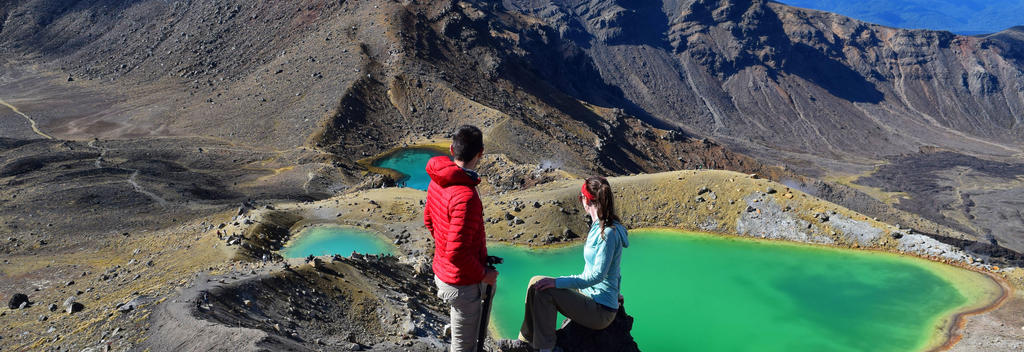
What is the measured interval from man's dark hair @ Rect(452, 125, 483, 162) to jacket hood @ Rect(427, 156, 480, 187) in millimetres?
153

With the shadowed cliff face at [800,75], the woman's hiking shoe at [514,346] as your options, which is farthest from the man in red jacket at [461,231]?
the shadowed cliff face at [800,75]

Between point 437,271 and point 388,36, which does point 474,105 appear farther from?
point 437,271

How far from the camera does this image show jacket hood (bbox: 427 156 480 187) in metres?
6.88

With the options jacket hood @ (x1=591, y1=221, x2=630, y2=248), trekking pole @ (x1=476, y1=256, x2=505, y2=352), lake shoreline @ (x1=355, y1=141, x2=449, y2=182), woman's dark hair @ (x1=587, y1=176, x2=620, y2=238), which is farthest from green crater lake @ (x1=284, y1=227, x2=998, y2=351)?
lake shoreline @ (x1=355, y1=141, x2=449, y2=182)

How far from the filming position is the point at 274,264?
17.5 metres

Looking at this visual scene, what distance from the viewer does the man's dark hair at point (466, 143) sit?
6930mm

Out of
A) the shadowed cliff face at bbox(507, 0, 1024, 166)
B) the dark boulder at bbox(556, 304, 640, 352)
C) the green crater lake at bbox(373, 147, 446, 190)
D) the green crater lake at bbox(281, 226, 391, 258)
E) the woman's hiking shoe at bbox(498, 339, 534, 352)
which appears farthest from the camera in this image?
the shadowed cliff face at bbox(507, 0, 1024, 166)

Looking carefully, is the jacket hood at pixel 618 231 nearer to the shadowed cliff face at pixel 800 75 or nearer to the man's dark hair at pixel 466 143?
the man's dark hair at pixel 466 143

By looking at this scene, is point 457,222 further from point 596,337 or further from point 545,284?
point 596,337

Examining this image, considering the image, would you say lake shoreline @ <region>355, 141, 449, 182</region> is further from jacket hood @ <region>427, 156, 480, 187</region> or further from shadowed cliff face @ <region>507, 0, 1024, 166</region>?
shadowed cliff face @ <region>507, 0, 1024, 166</region>

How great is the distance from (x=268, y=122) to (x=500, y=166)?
2755cm

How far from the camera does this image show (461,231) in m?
6.87

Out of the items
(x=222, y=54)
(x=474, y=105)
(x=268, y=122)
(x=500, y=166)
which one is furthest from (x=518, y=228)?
(x=222, y=54)

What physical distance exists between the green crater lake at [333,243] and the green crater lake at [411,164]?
53.9 ft
